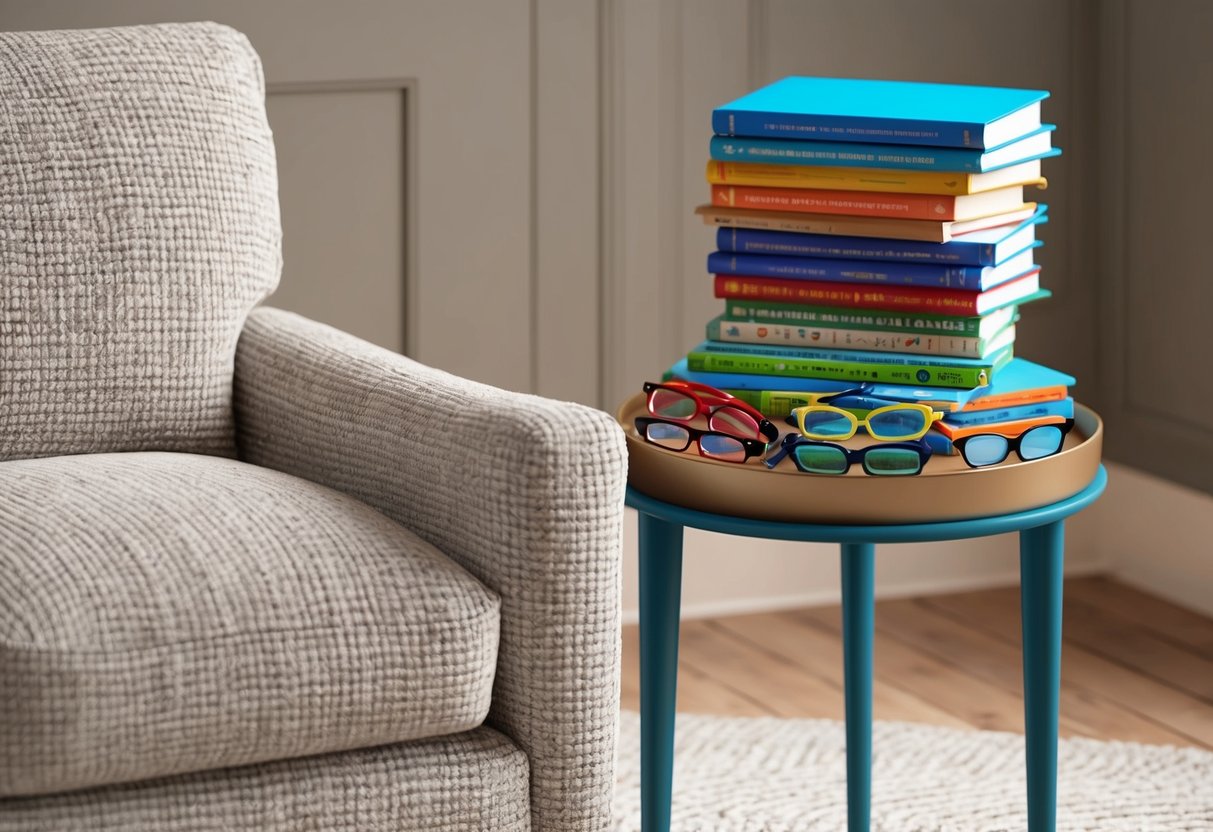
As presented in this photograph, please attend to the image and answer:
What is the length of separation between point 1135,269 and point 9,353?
1.75 metres

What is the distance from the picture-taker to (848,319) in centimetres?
136

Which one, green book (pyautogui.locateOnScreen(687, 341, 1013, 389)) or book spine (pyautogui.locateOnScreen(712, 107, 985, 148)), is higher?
book spine (pyautogui.locateOnScreen(712, 107, 985, 148))

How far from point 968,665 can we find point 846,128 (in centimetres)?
120

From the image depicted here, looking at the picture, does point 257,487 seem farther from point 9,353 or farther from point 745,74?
point 745,74

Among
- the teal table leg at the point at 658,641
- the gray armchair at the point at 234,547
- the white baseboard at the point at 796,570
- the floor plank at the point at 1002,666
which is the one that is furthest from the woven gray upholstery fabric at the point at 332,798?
the white baseboard at the point at 796,570

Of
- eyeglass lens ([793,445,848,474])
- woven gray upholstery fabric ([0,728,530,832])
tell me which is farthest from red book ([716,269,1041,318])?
woven gray upholstery fabric ([0,728,530,832])

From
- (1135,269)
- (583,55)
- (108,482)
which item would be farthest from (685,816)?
(1135,269)

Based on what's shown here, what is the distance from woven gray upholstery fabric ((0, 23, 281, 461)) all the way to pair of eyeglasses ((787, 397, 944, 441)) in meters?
0.61

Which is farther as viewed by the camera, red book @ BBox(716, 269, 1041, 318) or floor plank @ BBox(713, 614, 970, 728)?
floor plank @ BBox(713, 614, 970, 728)

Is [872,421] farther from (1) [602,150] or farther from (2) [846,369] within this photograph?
(1) [602,150]

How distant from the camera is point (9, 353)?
1.44 meters

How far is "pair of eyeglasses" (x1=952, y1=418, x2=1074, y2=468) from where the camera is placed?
1.22m

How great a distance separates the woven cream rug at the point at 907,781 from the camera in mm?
1763

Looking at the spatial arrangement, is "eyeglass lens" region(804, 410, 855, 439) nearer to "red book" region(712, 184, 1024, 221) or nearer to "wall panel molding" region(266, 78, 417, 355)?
"red book" region(712, 184, 1024, 221)
